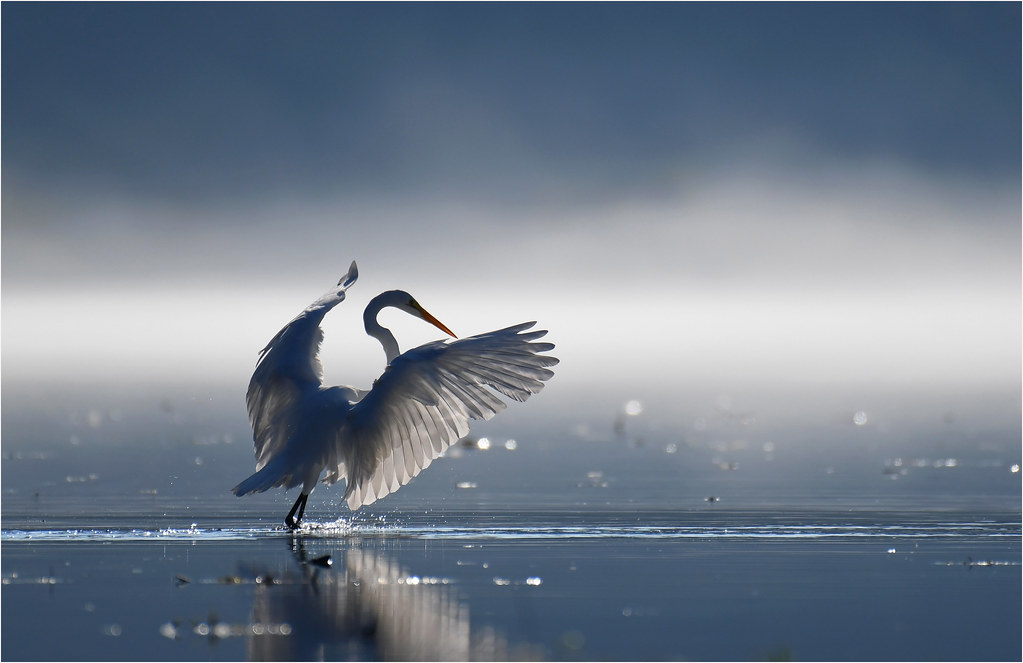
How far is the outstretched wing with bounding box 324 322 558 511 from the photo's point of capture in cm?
1041

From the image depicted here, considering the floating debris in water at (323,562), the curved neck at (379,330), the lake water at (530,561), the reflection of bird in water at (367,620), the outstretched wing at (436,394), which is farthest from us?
the curved neck at (379,330)

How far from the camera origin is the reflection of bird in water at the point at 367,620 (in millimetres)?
6879

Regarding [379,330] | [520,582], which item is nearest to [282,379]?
[379,330]

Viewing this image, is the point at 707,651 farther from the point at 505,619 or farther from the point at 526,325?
the point at 526,325

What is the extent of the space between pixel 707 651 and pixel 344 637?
1.70 meters

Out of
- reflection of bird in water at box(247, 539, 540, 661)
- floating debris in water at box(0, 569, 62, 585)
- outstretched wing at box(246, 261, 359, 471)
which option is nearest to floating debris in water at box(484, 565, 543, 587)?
reflection of bird in water at box(247, 539, 540, 661)

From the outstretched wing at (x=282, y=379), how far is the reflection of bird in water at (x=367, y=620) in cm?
250

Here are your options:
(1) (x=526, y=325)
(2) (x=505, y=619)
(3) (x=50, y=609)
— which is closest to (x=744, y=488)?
(1) (x=526, y=325)

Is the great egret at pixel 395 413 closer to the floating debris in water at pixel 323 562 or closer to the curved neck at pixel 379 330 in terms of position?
the curved neck at pixel 379 330

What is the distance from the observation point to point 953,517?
11.2 m

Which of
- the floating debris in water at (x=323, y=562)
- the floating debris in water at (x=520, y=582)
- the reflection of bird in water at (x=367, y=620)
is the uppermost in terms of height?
the floating debris in water at (x=323, y=562)

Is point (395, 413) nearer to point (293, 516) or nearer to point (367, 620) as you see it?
point (293, 516)

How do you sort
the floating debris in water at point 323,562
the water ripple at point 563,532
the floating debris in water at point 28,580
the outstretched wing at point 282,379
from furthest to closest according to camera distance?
the outstretched wing at point 282,379
the water ripple at point 563,532
the floating debris in water at point 323,562
the floating debris in water at point 28,580

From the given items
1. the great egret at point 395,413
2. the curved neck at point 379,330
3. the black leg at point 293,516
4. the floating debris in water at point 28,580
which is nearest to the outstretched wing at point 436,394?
the great egret at point 395,413
